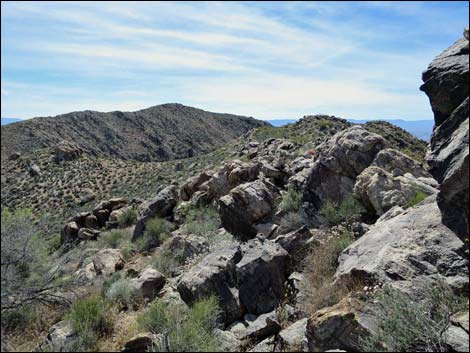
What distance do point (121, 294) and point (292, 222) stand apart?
4779 mm

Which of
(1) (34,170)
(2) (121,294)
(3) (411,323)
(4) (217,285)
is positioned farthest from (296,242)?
(1) (34,170)

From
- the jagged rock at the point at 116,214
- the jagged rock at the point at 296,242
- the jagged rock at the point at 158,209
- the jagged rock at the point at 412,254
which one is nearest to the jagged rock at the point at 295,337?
the jagged rock at the point at 412,254

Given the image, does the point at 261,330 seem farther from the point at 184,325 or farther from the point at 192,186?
the point at 192,186

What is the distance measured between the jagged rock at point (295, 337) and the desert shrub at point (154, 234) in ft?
33.8

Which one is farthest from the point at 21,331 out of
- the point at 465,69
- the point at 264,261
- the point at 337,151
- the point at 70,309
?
the point at 337,151

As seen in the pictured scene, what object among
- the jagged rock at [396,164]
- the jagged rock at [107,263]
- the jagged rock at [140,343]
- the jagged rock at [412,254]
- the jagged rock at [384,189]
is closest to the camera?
the jagged rock at [140,343]

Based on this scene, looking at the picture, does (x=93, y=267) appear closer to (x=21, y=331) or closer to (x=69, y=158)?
(x=21, y=331)

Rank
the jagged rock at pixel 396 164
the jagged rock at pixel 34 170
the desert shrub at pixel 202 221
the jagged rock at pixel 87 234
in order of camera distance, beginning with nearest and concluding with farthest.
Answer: the jagged rock at pixel 396 164 → the desert shrub at pixel 202 221 → the jagged rock at pixel 87 234 → the jagged rock at pixel 34 170

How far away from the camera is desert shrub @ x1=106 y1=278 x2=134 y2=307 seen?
29.0ft

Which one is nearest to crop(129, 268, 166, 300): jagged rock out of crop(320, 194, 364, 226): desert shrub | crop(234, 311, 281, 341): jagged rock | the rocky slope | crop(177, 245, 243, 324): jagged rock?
crop(177, 245, 243, 324): jagged rock

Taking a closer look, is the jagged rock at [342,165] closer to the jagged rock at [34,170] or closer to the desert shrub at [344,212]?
the desert shrub at [344,212]

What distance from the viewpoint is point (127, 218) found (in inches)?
843

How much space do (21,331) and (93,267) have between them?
6.56 m

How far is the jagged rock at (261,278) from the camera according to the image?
25.7 feet
